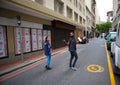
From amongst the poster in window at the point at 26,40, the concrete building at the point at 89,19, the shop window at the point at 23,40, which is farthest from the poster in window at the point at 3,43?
the concrete building at the point at 89,19

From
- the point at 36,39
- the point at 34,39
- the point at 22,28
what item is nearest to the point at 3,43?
the point at 22,28

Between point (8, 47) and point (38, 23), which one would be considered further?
point (38, 23)

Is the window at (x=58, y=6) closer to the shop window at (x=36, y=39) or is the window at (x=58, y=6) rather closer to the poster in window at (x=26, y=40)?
the shop window at (x=36, y=39)

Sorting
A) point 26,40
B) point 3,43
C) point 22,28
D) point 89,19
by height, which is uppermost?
point 89,19

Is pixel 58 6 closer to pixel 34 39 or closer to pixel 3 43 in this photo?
pixel 34 39

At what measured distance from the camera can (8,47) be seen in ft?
31.8

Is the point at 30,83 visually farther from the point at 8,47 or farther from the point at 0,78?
the point at 8,47

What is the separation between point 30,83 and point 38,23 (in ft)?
28.5

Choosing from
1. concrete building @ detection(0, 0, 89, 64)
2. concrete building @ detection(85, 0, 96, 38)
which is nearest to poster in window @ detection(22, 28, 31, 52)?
concrete building @ detection(0, 0, 89, 64)

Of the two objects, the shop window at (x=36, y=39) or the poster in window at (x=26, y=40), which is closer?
the poster in window at (x=26, y=40)

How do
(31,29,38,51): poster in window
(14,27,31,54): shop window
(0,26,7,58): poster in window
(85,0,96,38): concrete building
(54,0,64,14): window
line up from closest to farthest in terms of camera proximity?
(0,26,7,58): poster in window < (14,27,31,54): shop window < (31,29,38,51): poster in window < (54,0,64,14): window < (85,0,96,38): concrete building

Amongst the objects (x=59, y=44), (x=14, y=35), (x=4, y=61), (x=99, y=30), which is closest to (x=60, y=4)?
(x=59, y=44)

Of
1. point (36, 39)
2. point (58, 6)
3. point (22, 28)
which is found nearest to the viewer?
point (22, 28)

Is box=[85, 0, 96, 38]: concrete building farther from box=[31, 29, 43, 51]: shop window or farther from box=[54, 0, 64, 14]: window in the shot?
box=[31, 29, 43, 51]: shop window
